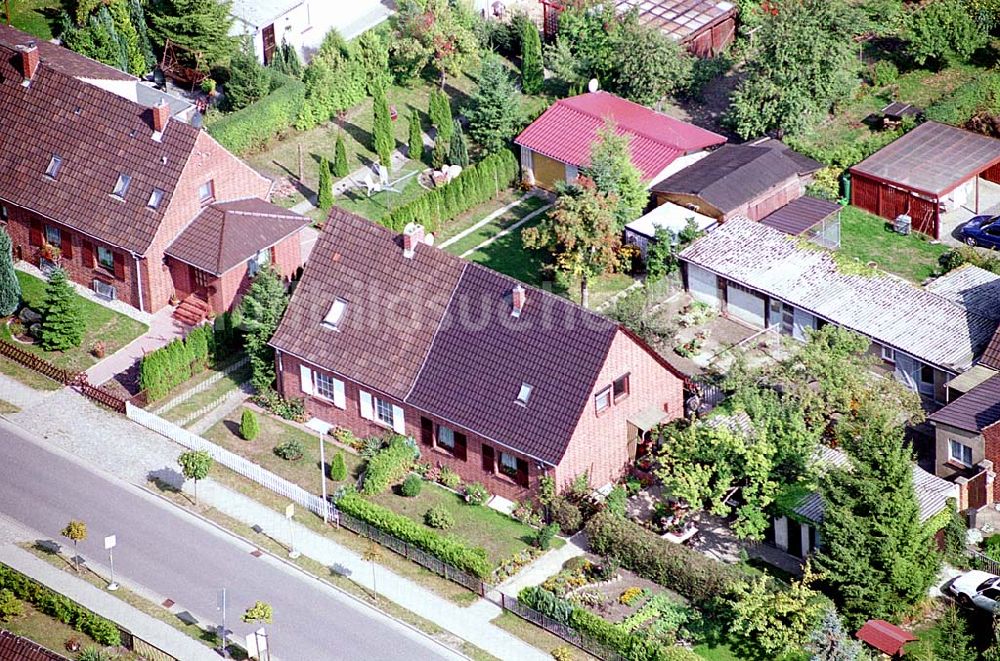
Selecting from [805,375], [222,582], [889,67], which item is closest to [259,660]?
[222,582]

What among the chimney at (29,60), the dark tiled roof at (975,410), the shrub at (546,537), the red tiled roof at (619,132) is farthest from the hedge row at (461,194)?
the dark tiled roof at (975,410)

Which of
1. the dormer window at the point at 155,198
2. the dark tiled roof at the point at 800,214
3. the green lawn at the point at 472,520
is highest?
the dormer window at the point at 155,198

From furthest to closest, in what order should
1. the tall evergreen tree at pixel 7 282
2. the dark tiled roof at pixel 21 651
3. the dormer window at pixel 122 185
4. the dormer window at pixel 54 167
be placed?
1. the dormer window at pixel 54 167
2. the dormer window at pixel 122 185
3. the tall evergreen tree at pixel 7 282
4. the dark tiled roof at pixel 21 651

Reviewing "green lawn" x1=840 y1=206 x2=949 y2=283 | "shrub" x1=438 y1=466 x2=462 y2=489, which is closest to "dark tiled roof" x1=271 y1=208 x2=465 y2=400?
"shrub" x1=438 y1=466 x2=462 y2=489

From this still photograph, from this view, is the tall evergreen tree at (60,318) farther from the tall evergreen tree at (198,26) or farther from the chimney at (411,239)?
the tall evergreen tree at (198,26)

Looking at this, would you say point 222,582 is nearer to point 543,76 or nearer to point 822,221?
point 822,221
